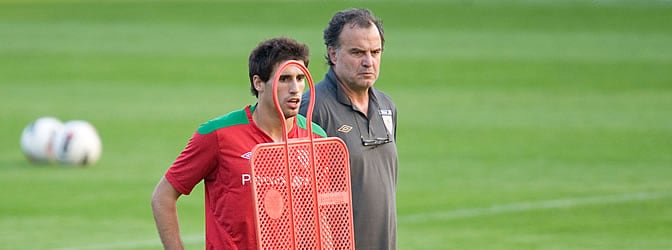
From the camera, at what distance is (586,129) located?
1934 cm

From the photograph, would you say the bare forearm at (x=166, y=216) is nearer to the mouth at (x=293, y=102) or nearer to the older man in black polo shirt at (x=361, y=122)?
the mouth at (x=293, y=102)

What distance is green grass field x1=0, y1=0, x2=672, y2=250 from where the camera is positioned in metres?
13.0

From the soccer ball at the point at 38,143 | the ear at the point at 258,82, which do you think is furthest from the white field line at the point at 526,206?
Answer: the ear at the point at 258,82

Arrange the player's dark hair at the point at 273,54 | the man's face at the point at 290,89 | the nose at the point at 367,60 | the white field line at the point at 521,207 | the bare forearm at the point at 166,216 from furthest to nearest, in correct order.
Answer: the white field line at the point at 521,207, the nose at the point at 367,60, the bare forearm at the point at 166,216, the player's dark hair at the point at 273,54, the man's face at the point at 290,89

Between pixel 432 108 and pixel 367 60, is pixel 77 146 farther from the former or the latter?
pixel 367 60

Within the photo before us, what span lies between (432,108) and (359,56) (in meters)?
15.2

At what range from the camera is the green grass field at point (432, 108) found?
1302 cm

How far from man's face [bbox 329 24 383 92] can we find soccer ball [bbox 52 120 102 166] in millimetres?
9683

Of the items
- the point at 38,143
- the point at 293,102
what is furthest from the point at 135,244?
the point at 293,102

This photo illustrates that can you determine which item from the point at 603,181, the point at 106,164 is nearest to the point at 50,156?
the point at 106,164

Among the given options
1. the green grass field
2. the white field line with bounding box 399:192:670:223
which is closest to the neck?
the green grass field

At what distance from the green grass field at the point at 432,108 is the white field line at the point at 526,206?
3cm

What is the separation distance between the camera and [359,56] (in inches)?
265

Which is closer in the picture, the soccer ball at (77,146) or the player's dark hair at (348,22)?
the player's dark hair at (348,22)
